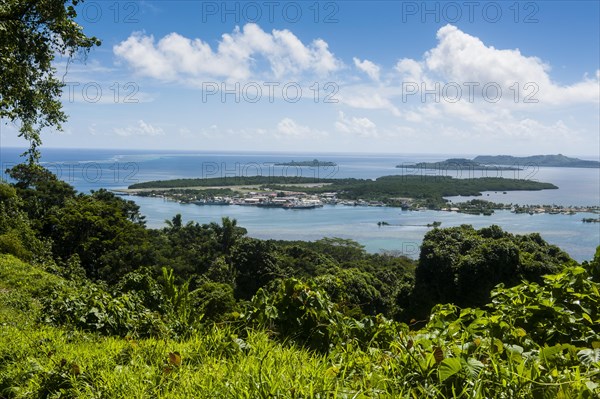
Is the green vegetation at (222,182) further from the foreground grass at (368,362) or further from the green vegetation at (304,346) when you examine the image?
the foreground grass at (368,362)

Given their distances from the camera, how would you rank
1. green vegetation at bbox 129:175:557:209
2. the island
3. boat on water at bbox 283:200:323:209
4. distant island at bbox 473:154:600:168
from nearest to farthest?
boat on water at bbox 283:200:323:209 < the island < green vegetation at bbox 129:175:557:209 < distant island at bbox 473:154:600:168

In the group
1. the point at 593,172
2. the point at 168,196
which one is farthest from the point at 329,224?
the point at 593,172

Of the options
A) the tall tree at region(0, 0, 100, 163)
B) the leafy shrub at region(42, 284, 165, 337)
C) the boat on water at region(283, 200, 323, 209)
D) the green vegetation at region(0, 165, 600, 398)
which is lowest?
the boat on water at region(283, 200, 323, 209)

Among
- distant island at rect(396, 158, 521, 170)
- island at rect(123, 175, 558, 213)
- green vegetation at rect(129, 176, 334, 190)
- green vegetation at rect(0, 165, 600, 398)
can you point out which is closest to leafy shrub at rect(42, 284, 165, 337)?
green vegetation at rect(0, 165, 600, 398)

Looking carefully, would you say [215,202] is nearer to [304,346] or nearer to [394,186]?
[394,186]

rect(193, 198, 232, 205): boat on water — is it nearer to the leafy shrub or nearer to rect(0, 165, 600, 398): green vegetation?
rect(0, 165, 600, 398): green vegetation

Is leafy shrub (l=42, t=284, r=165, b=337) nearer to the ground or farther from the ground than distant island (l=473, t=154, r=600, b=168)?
nearer to the ground

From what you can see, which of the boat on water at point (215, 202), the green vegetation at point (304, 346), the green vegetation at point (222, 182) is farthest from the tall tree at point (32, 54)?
the green vegetation at point (222, 182)

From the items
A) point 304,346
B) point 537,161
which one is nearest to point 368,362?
point 304,346

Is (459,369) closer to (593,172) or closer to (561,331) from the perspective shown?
(561,331)
